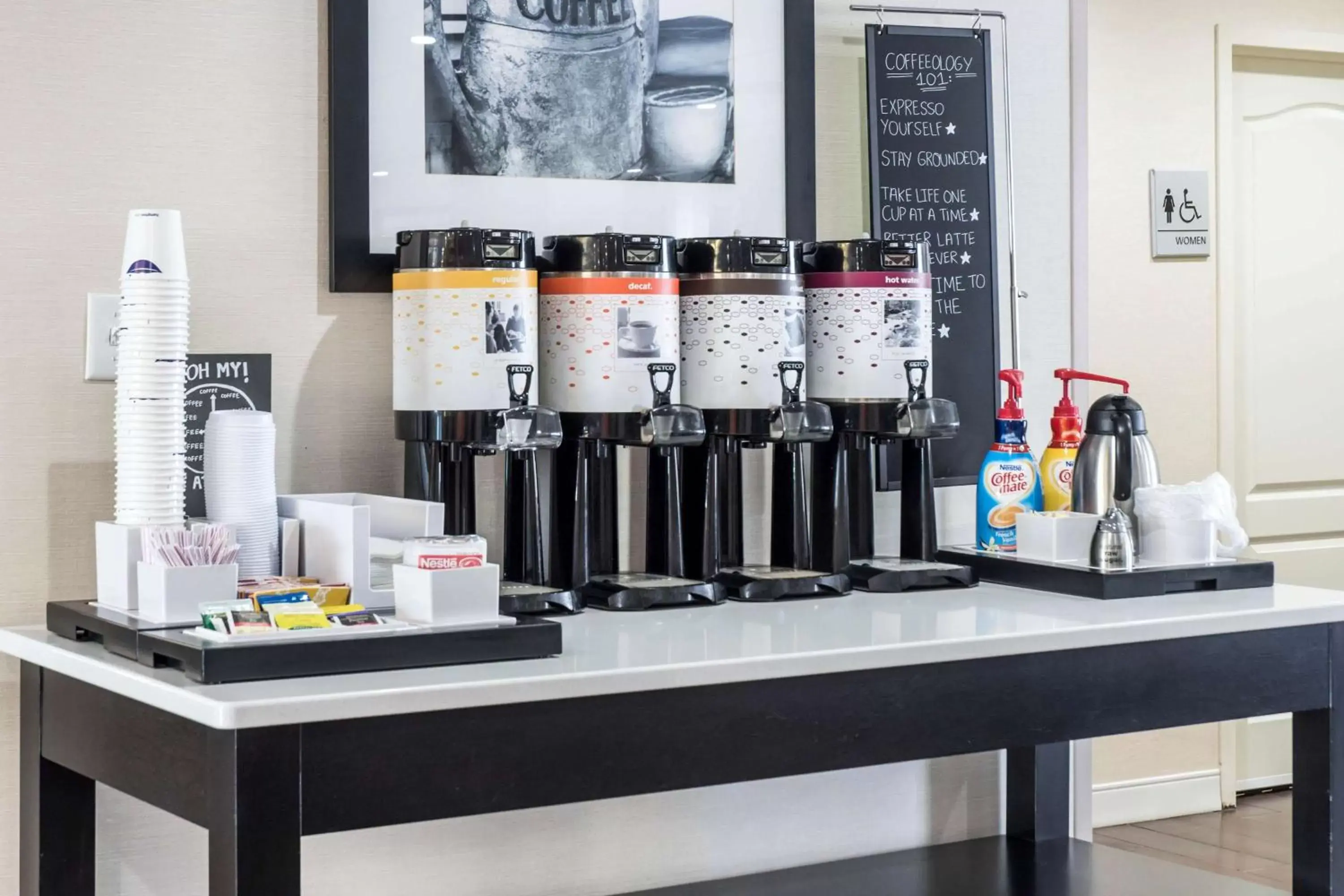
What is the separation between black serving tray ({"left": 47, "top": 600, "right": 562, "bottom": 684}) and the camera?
53.4 inches

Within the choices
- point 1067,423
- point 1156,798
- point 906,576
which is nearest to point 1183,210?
point 1156,798

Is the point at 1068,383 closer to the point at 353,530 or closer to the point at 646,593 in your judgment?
the point at 646,593

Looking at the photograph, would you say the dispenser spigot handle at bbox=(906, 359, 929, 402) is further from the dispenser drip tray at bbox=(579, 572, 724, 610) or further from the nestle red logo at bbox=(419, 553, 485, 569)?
the nestle red logo at bbox=(419, 553, 485, 569)

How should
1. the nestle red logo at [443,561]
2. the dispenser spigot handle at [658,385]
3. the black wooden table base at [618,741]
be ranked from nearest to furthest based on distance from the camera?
the black wooden table base at [618,741] → the nestle red logo at [443,561] → the dispenser spigot handle at [658,385]

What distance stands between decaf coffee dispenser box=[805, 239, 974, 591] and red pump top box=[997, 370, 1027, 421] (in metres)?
0.14

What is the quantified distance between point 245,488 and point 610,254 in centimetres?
52

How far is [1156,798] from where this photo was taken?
3.94m

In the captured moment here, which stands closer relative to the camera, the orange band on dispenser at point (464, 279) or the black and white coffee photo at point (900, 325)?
the orange band on dispenser at point (464, 279)

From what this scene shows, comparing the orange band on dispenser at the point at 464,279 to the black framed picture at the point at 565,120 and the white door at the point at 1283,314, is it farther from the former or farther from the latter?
the white door at the point at 1283,314

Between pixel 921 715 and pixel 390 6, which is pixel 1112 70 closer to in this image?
pixel 390 6

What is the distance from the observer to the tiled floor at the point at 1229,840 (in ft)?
11.3

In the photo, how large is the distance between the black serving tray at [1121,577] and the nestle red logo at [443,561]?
0.85 m

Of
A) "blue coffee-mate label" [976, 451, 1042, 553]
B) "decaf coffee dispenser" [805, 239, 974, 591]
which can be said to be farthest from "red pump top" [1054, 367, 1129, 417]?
"decaf coffee dispenser" [805, 239, 974, 591]

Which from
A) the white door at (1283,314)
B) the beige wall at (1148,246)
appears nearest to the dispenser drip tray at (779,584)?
the beige wall at (1148,246)
